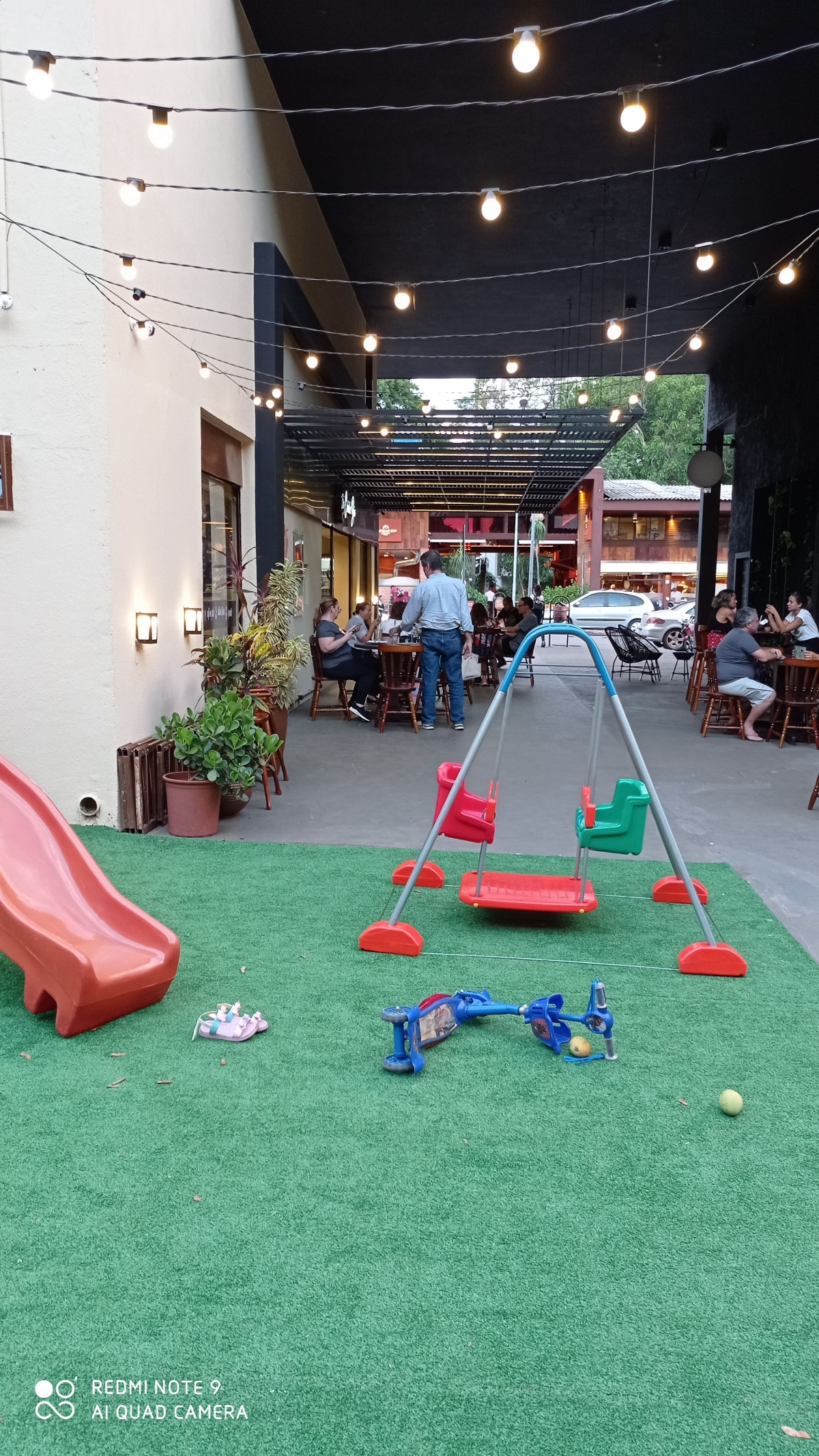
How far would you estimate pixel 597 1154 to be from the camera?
2453 mm

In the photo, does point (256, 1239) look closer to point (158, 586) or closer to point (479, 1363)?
point (479, 1363)

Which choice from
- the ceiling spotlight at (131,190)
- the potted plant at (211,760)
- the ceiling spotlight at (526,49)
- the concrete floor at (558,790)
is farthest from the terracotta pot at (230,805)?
the ceiling spotlight at (526,49)

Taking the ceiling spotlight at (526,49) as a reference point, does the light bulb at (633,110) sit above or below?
above

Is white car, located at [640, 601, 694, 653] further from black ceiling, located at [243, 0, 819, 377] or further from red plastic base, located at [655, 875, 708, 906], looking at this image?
red plastic base, located at [655, 875, 708, 906]

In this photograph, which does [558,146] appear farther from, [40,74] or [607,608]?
[607,608]

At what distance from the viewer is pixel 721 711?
10742mm

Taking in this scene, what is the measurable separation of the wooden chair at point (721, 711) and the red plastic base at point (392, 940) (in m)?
6.06

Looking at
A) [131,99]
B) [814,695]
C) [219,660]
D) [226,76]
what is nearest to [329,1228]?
[219,660]

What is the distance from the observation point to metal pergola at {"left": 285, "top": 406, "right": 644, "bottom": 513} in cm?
1054

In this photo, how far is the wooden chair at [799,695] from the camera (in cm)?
858

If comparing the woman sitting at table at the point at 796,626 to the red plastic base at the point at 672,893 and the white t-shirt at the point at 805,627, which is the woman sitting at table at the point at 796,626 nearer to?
the white t-shirt at the point at 805,627

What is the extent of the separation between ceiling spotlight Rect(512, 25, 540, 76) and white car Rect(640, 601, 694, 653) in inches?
626

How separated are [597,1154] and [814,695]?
23.4 feet

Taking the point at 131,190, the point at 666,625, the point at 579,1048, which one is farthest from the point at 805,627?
the point at 666,625
